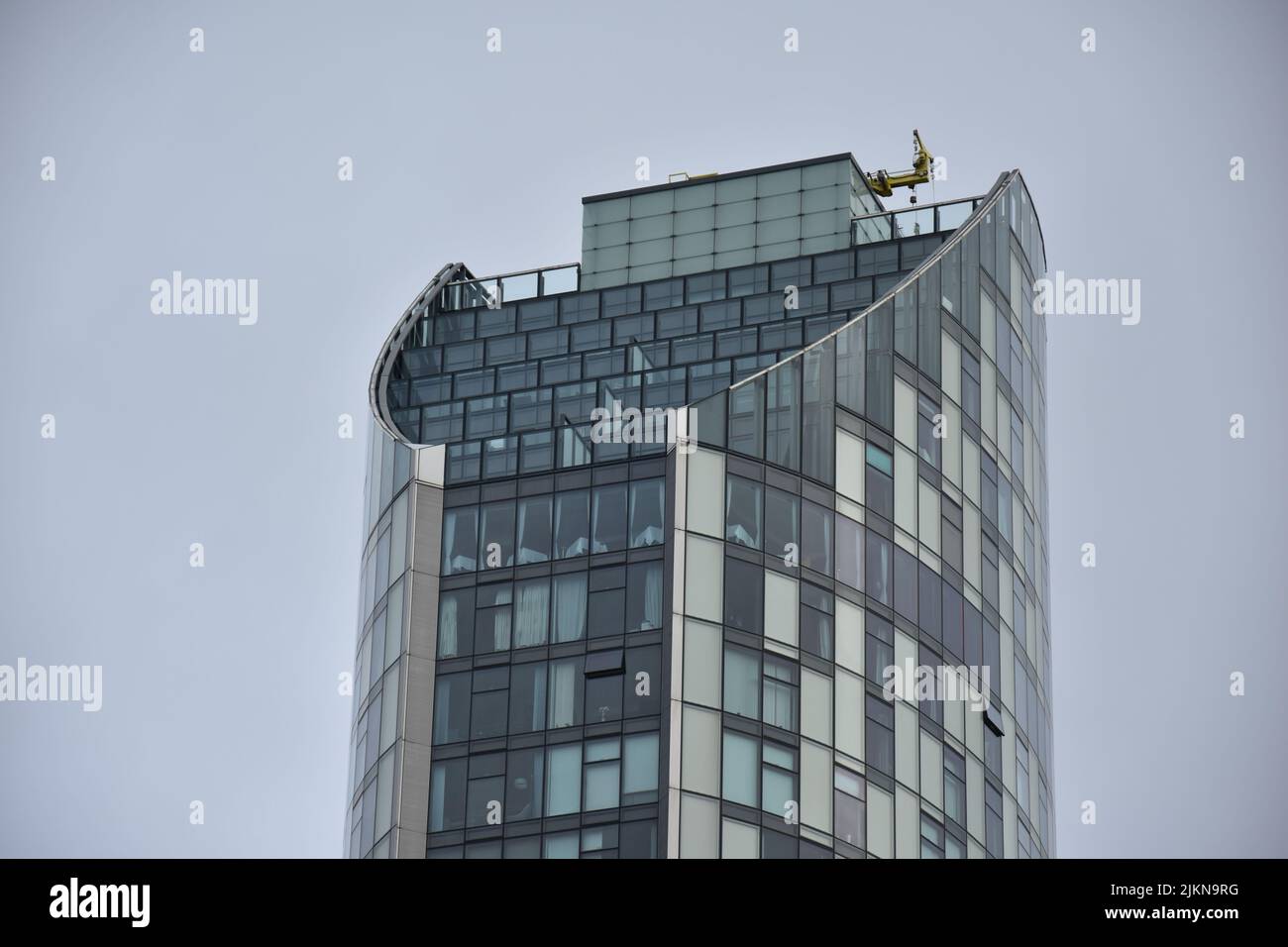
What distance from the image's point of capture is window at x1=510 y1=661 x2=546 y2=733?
8600cm

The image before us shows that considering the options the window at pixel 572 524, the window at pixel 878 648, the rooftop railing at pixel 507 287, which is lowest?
the window at pixel 878 648

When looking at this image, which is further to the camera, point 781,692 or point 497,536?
point 497,536

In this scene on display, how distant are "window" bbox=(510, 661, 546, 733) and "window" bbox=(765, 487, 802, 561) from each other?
8312 millimetres

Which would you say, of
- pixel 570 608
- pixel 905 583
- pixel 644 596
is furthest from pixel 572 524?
pixel 905 583

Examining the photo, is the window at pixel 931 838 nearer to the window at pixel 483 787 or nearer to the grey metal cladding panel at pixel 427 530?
the window at pixel 483 787

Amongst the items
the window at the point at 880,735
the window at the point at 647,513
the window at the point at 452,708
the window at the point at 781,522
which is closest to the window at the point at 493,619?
the window at the point at 452,708

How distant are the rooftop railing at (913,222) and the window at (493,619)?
25289 mm

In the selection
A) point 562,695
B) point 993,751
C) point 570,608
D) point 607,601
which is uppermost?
point 607,601

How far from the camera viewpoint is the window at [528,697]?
86.0 meters

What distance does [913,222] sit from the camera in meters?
106

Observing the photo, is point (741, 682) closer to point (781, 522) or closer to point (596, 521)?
point (781, 522)

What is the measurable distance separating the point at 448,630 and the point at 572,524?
535 centimetres

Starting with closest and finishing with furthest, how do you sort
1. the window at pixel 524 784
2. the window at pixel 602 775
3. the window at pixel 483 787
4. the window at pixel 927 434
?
the window at pixel 602 775 < the window at pixel 524 784 < the window at pixel 483 787 < the window at pixel 927 434

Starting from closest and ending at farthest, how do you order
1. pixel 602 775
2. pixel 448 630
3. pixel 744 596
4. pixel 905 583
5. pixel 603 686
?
pixel 602 775
pixel 603 686
pixel 744 596
pixel 448 630
pixel 905 583
